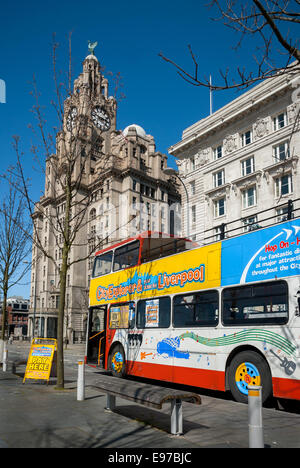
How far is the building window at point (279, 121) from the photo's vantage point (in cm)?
3418

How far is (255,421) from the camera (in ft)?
15.8

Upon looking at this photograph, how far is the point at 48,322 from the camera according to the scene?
76500 millimetres

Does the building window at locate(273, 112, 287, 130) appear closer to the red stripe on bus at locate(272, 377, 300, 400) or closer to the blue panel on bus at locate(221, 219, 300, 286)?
the blue panel on bus at locate(221, 219, 300, 286)

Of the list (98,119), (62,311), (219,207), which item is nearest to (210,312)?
(62,311)

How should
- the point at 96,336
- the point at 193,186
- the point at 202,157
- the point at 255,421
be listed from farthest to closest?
1. the point at 193,186
2. the point at 202,157
3. the point at 96,336
4. the point at 255,421

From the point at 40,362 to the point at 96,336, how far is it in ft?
11.3

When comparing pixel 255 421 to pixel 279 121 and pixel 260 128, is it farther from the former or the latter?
pixel 260 128

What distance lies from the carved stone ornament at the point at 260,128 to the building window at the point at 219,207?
22.2ft

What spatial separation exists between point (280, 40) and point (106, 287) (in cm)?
1162

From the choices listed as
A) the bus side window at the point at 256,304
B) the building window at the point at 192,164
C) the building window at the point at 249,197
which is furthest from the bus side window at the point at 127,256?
the building window at the point at 192,164

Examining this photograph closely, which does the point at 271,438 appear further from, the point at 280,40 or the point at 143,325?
the point at 143,325

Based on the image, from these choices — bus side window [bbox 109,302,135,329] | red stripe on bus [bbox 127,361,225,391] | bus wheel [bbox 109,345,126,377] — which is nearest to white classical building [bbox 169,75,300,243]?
bus side window [bbox 109,302,135,329]

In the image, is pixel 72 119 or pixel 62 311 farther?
pixel 72 119
